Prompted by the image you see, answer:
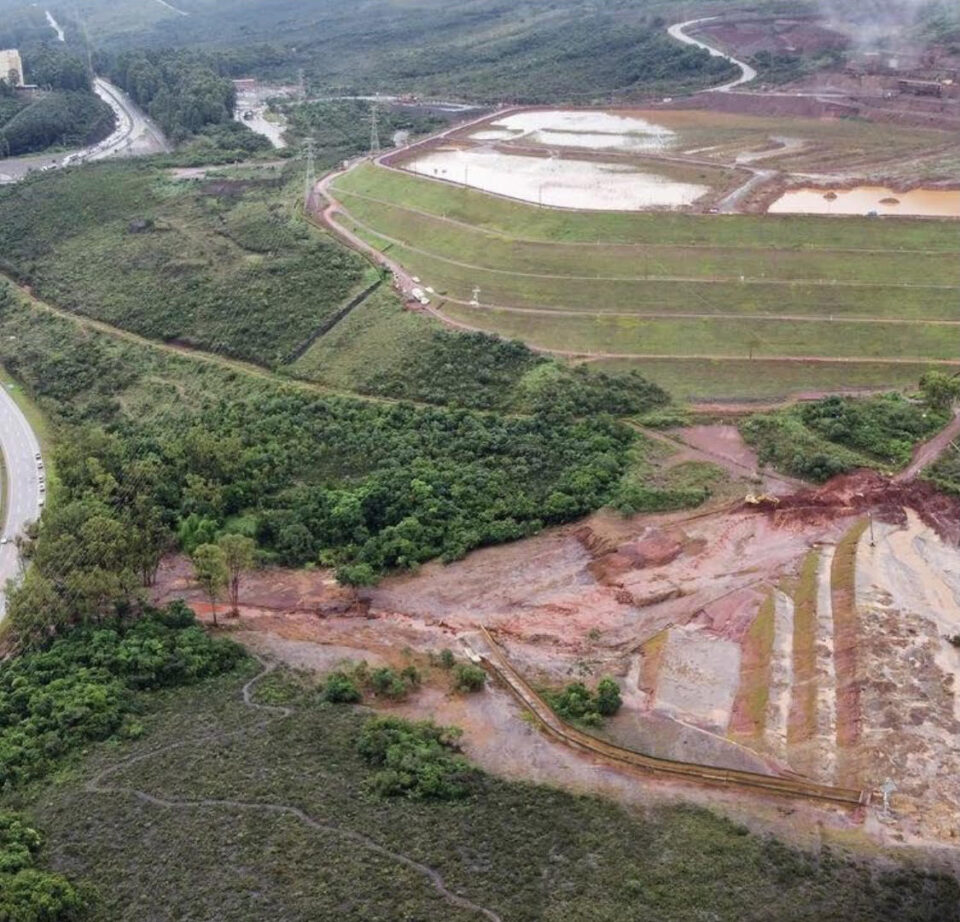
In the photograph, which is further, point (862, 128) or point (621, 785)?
point (862, 128)

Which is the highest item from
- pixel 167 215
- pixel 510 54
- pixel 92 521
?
pixel 510 54

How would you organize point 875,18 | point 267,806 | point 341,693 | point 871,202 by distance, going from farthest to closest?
point 875,18 → point 871,202 → point 341,693 → point 267,806

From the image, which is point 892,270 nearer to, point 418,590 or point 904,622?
point 904,622

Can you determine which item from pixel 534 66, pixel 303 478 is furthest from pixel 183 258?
pixel 534 66

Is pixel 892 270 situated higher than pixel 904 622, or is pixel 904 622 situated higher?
pixel 892 270

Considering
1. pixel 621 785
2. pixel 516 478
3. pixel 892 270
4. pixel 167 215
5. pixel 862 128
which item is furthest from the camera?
pixel 862 128

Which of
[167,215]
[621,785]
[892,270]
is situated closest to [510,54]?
[167,215]

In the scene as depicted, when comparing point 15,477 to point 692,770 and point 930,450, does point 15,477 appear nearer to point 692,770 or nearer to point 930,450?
point 692,770
